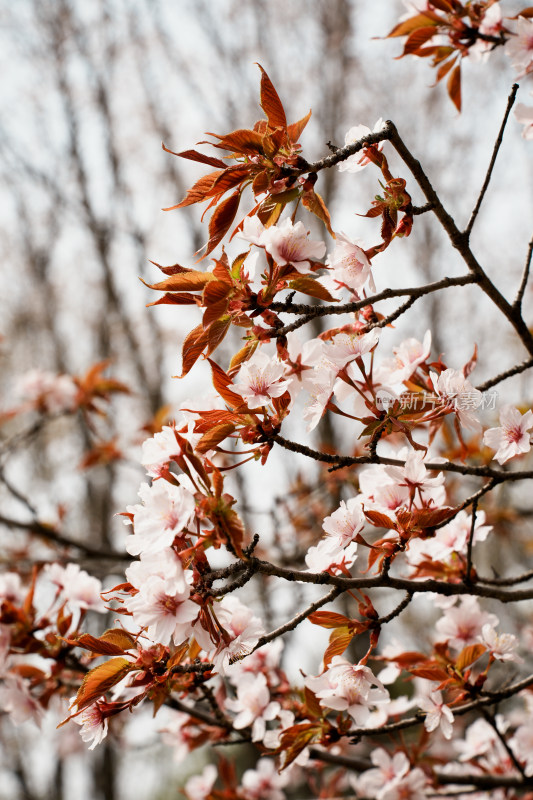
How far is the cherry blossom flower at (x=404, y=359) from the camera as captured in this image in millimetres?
1188

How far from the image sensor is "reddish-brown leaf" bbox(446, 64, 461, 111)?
1.11m

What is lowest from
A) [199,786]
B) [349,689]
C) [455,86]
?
[199,786]

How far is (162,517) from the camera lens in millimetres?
851

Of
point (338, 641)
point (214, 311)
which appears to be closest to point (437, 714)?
point (338, 641)

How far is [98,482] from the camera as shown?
6.42 meters

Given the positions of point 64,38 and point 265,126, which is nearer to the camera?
point 265,126

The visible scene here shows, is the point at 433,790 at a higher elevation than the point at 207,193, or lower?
lower

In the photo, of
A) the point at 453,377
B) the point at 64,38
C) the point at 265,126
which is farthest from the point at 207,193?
the point at 64,38

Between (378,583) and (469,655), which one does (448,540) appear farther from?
(378,583)

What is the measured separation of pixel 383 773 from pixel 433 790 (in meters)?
0.17

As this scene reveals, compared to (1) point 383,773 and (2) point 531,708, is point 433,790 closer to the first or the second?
(1) point 383,773

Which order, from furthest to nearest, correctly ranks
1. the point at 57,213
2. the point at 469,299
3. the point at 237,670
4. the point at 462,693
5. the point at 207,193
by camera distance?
the point at 469,299 < the point at 57,213 < the point at 237,670 < the point at 462,693 < the point at 207,193

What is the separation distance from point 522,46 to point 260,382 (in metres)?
0.67

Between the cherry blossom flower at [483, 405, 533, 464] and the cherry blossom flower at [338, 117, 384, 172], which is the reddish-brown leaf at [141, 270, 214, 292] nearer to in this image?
the cherry blossom flower at [338, 117, 384, 172]
